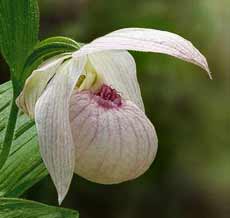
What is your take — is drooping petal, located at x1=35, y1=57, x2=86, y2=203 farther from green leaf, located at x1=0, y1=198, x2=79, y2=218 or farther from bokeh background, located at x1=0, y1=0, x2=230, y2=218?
bokeh background, located at x1=0, y1=0, x2=230, y2=218

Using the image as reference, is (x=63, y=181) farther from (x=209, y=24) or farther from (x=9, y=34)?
(x=209, y=24)

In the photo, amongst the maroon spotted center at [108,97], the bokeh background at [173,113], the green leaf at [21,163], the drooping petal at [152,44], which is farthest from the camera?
the bokeh background at [173,113]

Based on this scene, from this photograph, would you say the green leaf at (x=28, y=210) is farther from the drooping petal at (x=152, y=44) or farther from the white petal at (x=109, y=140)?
the drooping petal at (x=152, y=44)

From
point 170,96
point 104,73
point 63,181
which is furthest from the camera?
point 170,96

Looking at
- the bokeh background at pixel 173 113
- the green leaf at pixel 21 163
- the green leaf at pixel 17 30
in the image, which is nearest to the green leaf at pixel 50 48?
the green leaf at pixel 17 30

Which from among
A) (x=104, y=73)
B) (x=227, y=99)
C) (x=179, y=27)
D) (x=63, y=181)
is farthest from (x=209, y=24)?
(x=63, y=181)

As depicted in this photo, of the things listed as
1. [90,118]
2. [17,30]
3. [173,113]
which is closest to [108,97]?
[90,118]
